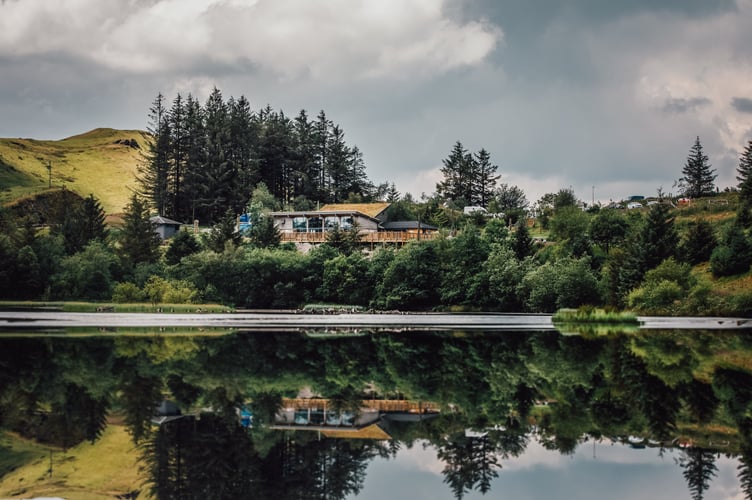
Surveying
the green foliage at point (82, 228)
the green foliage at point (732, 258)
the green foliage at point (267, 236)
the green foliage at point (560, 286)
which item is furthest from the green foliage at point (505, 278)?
the green foliage at point (82, 228)

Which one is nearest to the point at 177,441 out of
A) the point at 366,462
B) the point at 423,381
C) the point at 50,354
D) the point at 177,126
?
the point at 366,462

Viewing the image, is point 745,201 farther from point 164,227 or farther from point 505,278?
point 164,227

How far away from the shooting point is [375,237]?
221 feet

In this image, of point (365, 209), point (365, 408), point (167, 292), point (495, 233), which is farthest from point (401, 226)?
point (365, 408)

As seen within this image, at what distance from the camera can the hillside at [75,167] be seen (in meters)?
116

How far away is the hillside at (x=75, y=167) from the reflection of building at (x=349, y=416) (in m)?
94.4

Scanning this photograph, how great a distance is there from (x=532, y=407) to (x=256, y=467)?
233 inches

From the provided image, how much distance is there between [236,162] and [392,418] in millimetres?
79512

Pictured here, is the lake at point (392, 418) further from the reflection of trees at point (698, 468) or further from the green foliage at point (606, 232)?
the green foliage at point (606, 232)

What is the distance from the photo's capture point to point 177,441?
10695 mm

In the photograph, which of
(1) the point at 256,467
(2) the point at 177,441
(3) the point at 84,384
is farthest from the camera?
(3) the point at 84,384

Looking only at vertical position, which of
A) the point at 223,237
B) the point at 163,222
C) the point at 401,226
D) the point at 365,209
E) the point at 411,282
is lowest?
the point at 411,282

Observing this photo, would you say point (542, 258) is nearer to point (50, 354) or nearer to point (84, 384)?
point (50, 354)

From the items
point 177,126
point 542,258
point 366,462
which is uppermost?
point 177,126
